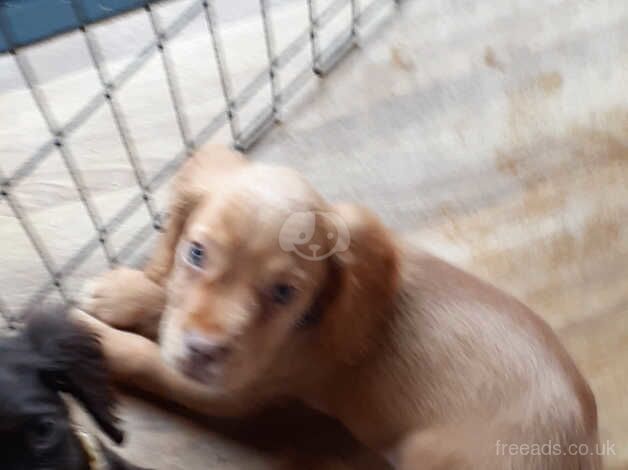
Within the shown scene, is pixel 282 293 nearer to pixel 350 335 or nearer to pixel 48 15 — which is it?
pixel 350 335

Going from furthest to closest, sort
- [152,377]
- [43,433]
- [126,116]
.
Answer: [126,116]
[152,377]
[43,433]

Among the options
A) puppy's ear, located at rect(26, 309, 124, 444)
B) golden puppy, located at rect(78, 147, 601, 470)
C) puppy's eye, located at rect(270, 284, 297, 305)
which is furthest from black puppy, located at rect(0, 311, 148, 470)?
puppy's eye, located at rect(270, 284, 297, 305)

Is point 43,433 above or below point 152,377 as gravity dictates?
above

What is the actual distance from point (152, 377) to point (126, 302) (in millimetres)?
145

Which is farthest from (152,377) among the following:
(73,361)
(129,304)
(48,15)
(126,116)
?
(48,15)

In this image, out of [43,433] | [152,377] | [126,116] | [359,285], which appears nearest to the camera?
[43,433]

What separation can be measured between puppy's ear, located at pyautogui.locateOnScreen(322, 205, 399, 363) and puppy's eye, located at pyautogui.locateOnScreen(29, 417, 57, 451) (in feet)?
A: 1.34

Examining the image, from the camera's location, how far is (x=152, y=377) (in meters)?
1.47

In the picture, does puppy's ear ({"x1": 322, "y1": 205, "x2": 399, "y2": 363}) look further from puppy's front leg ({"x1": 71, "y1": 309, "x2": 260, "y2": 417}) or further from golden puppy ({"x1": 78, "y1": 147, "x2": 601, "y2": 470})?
puppy's front leg ({"x1": 71, "y1": 309, "x2": 260, "y2": 417})

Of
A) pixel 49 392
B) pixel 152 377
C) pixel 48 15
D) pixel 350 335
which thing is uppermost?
pixel 48 15

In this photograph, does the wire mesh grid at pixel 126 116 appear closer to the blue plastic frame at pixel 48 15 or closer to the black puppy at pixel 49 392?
the blue plastic frame at pixel 48 15

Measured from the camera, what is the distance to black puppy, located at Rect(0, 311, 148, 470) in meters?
1.06

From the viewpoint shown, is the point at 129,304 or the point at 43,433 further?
the point at 129,304

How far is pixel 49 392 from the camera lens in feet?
3.79
